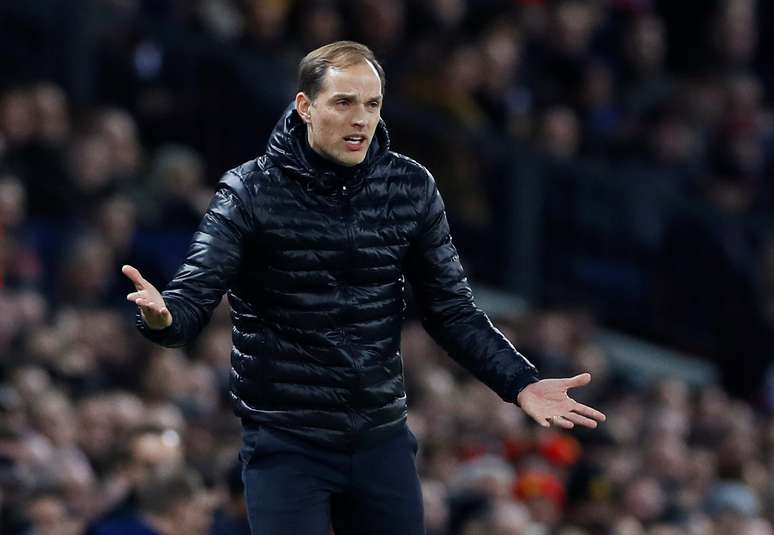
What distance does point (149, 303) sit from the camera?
467 cm

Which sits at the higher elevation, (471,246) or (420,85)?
(420,85)

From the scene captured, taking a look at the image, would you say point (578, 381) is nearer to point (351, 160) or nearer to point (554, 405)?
point (554, 405)

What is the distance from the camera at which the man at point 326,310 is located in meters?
5.01

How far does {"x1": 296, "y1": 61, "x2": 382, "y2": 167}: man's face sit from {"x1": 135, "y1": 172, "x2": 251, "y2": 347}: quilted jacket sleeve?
26cm

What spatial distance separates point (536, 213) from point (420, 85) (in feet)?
3.77

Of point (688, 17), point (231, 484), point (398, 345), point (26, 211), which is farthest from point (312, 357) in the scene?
point (688, 17)

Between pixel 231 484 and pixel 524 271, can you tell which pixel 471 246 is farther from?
pixel 231 484

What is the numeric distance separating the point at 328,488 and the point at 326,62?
3.72 ft

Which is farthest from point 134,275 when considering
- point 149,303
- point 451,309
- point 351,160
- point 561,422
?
point 561,422

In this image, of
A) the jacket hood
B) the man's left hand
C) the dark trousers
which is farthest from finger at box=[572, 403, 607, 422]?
the jacket hood

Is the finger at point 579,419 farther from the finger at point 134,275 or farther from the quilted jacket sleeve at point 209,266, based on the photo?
the finger at point 134,275

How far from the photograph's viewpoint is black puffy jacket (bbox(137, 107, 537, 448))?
5.03m

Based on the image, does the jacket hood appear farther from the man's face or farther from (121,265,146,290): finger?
(121,265,146,290): finger

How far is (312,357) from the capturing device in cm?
506
